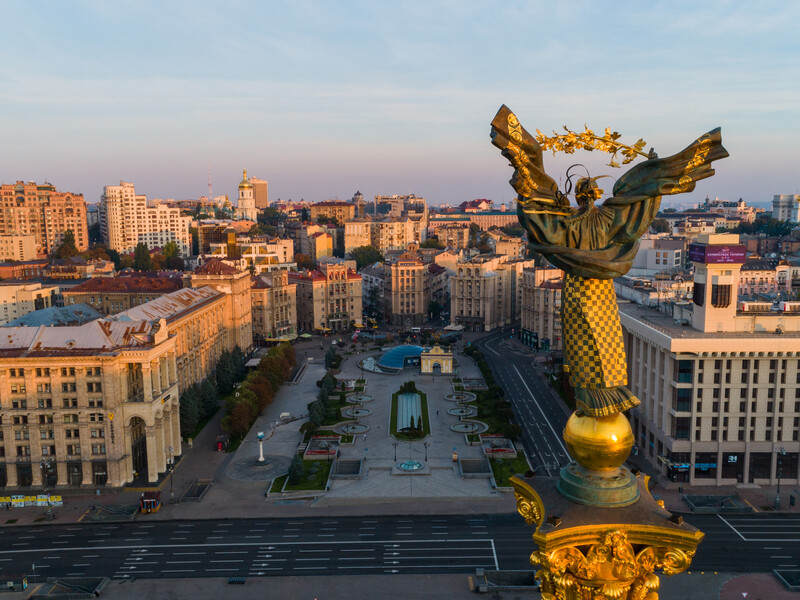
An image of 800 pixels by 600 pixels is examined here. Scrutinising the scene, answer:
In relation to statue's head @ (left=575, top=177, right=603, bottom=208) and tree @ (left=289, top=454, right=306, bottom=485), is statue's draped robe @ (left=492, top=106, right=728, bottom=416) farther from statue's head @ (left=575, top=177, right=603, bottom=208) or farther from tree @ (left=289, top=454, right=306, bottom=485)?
tree @ (left=289, top=454, right=306, bottom=485)

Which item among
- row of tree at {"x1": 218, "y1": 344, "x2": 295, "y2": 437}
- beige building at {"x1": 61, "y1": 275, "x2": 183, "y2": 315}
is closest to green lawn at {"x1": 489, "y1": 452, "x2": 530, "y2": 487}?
row of tree at {"x1": 218, "y1": 344, "x2": 295, "y2": 437}

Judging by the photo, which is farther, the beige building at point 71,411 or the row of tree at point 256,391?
the row of tree at point 256,391

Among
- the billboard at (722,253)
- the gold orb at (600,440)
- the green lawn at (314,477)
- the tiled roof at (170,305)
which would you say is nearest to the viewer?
the gold orb at (600,440)

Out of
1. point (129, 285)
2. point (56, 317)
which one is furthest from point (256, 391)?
point (129, 285)

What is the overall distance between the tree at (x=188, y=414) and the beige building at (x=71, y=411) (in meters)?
13.7

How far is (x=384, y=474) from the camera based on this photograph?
7869 cm

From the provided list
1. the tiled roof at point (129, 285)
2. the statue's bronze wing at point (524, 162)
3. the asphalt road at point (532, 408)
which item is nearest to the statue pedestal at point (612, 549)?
the statue's bronze wing at point (524, 162)

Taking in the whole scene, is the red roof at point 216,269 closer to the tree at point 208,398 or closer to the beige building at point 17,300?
the tree at point 208,398

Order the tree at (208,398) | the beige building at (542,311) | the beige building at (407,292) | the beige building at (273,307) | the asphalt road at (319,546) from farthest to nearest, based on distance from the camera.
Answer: the beige building at (407,292) → the beige building at (273,307) → the beige building at (542,311) → the tree at (208,398) → the asphalt road at (319,546)

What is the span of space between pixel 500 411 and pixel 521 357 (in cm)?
4513

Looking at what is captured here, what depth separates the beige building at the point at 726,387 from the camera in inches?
2837

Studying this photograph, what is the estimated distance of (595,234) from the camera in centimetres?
1869

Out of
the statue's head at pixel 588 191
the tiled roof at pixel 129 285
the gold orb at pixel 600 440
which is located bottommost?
the tiled roof at pixel 129 285

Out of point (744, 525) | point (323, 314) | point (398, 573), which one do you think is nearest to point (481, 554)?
point (398, 573)
